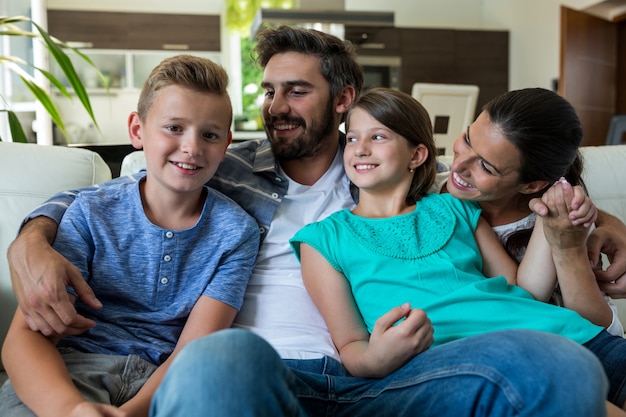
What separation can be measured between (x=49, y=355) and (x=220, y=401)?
1.58 ft

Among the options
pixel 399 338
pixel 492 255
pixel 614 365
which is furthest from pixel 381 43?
pixel 399 338

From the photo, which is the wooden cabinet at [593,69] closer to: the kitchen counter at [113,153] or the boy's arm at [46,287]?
the kitchen counter at [113,153]

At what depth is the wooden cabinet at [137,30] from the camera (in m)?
6.38

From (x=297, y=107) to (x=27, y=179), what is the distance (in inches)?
28.6

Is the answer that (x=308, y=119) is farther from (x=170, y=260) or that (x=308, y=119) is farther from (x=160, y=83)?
(x=170, y=260)

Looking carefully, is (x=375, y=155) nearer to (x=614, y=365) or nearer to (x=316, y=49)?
(x=316, y=49)

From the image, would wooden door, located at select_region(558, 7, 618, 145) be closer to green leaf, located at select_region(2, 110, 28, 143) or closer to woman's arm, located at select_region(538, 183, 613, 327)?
woman's arm, located at select_region(538, 183, 613, 327)

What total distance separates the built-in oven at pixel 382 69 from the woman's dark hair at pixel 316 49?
4.72m

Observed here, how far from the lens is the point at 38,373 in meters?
1.08

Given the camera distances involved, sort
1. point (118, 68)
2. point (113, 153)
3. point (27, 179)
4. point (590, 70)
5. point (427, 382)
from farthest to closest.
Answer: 1. point (118, 68)
2. point (590, 70)
3. point (113, 153)
4. point (27, 179)
5. point (427, 382)

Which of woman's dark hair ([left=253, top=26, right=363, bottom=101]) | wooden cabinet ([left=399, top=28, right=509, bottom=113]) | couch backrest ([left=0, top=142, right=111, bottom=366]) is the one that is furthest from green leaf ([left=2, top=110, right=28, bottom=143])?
wooden cabinet ([left=399, top=28, right=509, bottom=113])

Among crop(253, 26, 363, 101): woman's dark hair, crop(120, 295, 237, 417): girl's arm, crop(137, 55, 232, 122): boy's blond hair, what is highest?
crop(253, 26, 363, 101): woman's dark hair

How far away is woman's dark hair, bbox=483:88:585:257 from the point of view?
4.25ft

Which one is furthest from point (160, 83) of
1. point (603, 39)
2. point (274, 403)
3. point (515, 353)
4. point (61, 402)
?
point (603, 39)
